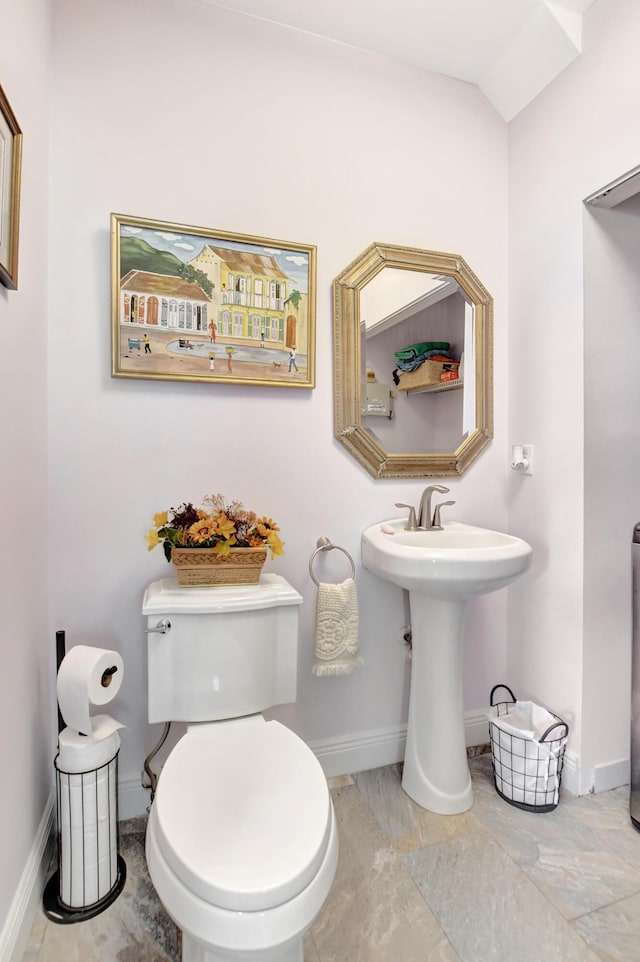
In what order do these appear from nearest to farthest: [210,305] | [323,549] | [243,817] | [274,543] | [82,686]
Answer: [243,817] → [82,686] → [274,543] → [210,305] → [323,549]

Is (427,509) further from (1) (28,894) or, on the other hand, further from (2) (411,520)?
(1) (28,894)

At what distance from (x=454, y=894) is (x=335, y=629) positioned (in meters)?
0.74

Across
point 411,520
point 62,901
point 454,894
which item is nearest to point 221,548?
point 411,520

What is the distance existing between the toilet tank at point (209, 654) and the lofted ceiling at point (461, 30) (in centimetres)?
188

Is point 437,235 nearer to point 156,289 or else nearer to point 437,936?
point 156,289

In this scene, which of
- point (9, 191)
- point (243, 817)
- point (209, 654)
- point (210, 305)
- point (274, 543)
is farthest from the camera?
point (210, 305)

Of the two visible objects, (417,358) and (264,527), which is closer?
(264,527)

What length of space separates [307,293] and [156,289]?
1.60 ft

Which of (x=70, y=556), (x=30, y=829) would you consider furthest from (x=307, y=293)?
(x=30, y=829)

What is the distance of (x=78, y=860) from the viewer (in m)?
1.22

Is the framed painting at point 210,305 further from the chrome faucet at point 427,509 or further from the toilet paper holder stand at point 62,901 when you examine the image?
the toilet paper holder stand at point 62,901

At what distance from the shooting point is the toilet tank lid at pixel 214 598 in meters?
1.31

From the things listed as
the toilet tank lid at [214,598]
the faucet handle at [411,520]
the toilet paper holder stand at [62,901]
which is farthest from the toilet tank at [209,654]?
the faucet handle at [411,520]

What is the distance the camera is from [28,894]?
1.16m
